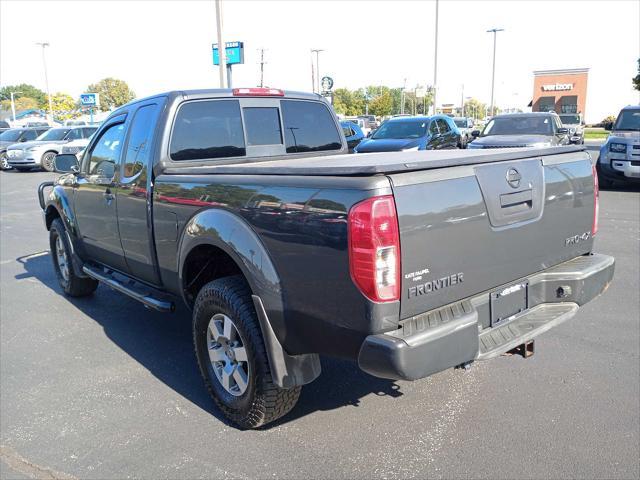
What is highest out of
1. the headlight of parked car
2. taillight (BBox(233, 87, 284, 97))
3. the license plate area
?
taillight (BBox(233, 87, 284, 97))

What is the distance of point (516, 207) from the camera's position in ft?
10.0

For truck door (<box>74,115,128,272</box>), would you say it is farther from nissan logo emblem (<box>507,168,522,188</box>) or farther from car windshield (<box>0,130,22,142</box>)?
car windshield (<box>0,130,22,142</box>)

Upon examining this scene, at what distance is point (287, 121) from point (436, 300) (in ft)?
8.59

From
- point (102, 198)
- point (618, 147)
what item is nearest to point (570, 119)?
point (618, 147)

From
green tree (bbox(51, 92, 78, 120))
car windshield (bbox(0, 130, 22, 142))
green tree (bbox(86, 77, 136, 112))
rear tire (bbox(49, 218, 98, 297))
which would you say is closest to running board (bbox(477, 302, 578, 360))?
rear tire (bbox(49, 218, 98, 297))

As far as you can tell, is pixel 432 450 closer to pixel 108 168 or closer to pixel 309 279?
pixel 309 279

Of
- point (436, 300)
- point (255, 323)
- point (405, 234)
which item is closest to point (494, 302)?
point (436, 300)

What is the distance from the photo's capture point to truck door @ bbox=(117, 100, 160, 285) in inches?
164

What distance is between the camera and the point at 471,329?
108 inches

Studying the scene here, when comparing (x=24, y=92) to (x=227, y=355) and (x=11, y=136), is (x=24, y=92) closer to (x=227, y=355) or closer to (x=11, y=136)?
(x=11, y=136)

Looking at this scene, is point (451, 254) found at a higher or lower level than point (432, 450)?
higher

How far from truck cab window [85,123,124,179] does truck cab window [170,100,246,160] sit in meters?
0.80

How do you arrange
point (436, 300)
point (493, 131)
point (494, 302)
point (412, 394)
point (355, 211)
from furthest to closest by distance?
point (493, 131) < point (412, 394) < point (494, 302) < point (436, 300) < point (355, 211)

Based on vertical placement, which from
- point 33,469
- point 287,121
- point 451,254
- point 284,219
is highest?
point 287,121
